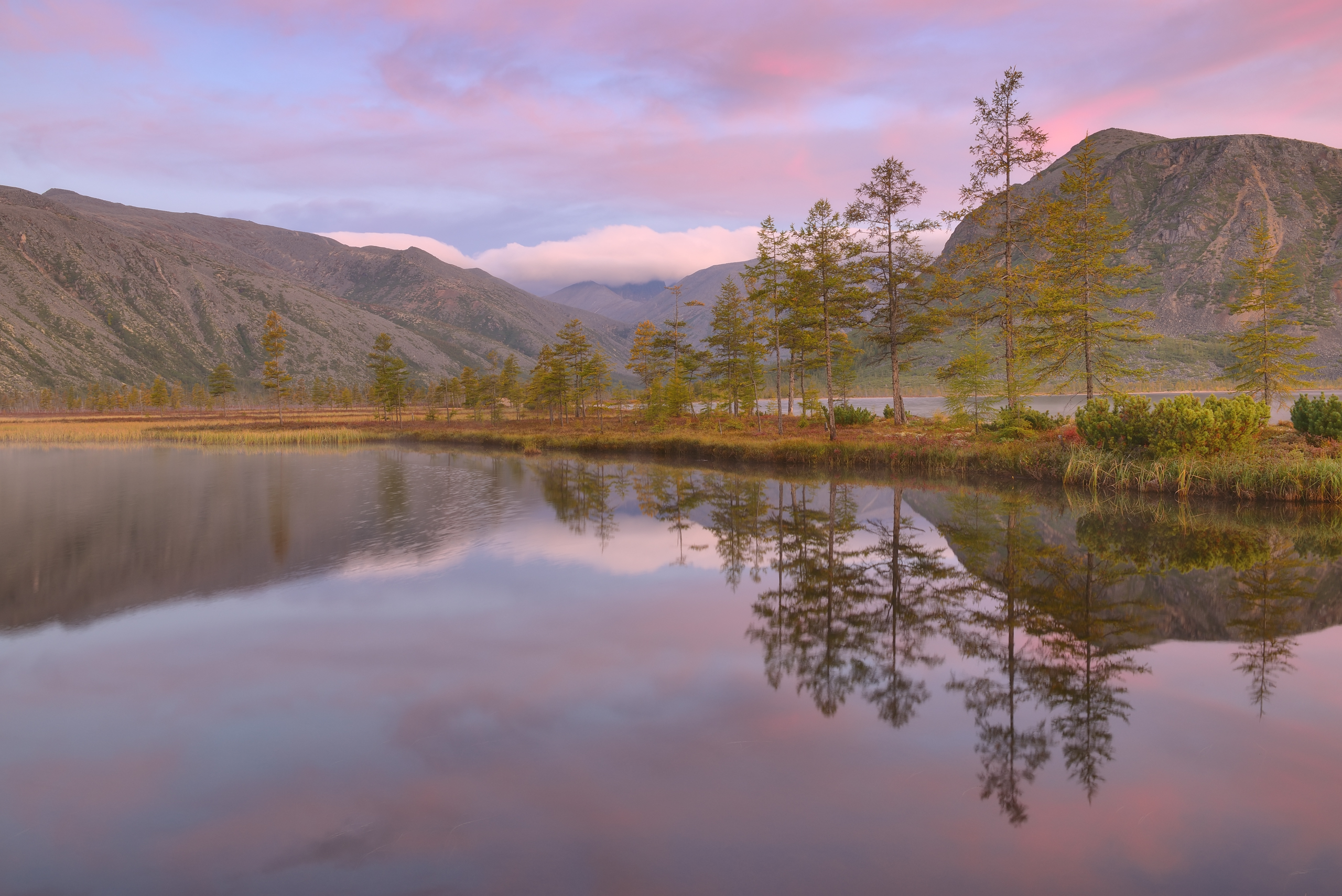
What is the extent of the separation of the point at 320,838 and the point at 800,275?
38.2 meters

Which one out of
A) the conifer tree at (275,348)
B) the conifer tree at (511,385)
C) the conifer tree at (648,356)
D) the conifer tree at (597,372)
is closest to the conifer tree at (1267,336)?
the conifer tree at (648,356)

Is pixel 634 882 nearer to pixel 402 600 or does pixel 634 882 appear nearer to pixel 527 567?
pixel 402 600

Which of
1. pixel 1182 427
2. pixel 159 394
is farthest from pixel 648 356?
pixel 159 394

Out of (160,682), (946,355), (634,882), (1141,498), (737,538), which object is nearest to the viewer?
(634,882)

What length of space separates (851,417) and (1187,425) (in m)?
23.4

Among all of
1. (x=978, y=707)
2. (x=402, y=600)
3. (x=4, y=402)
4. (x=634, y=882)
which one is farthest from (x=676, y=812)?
(x=4, y=402)

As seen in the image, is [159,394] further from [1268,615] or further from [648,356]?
[1268,615]

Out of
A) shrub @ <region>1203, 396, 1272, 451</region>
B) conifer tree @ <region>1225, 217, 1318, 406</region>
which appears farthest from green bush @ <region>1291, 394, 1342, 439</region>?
conifer tree @ <region>1225, 217, 1318, 406</region>

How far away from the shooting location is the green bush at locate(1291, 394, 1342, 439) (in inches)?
998

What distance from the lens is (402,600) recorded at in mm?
12602

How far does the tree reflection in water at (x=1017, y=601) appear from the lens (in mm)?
7809

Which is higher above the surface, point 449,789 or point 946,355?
point 946,355

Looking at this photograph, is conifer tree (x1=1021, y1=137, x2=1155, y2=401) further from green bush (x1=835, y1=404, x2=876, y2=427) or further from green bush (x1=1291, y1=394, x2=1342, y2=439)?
green bush (x1=835, y1=404, x2=876, y2=427)

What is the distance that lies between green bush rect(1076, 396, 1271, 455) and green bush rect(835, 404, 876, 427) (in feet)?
65.4
